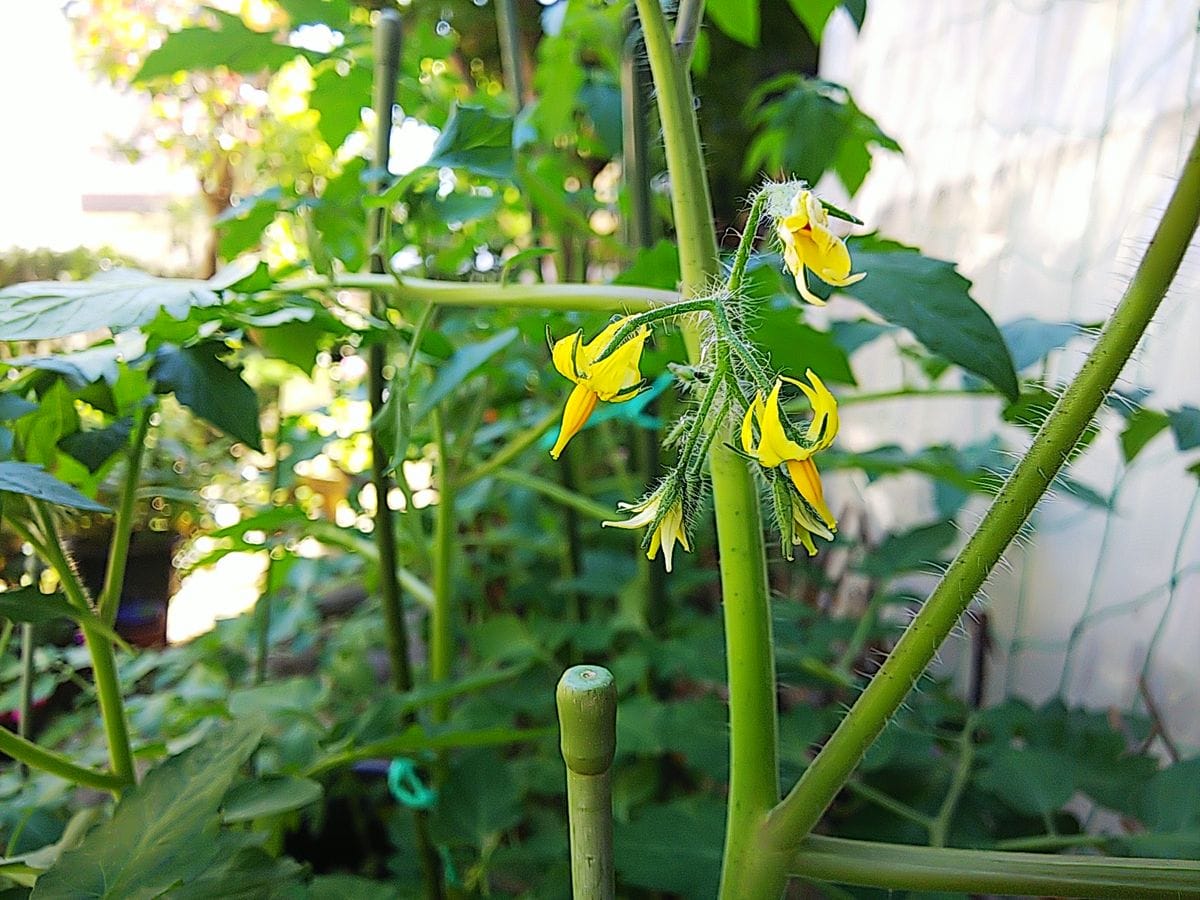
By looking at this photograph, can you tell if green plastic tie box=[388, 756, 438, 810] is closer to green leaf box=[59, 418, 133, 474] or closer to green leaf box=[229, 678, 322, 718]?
green leaf box=[229, 678, 322, 718]

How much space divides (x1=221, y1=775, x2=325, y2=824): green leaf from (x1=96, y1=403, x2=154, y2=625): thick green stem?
98 millimetres

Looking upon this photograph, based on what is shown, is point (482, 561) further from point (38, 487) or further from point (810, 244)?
point (810, 244)

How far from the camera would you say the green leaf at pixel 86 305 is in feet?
1.09

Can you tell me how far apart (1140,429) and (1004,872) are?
0.36 m

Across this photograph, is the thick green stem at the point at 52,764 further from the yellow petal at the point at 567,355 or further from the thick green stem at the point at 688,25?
the thick green stem at the point at 688,25

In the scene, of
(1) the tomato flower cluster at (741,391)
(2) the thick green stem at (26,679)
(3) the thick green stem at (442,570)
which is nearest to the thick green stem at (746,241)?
(1) the tomato flower cluster at (741,391)

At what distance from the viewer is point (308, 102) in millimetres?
579

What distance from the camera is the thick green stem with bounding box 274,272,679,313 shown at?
34 cm

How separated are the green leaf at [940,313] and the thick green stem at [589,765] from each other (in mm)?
201

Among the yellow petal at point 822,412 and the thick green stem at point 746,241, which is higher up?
the thick green stem at point 746,241

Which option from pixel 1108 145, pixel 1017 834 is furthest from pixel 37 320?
pixel 1108 145

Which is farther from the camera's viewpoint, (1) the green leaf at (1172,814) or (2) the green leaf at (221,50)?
(2) the green leaf at (221,50)

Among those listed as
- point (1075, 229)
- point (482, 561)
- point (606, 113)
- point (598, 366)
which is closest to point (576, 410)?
point (598, 366)

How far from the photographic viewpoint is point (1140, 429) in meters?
0.50
